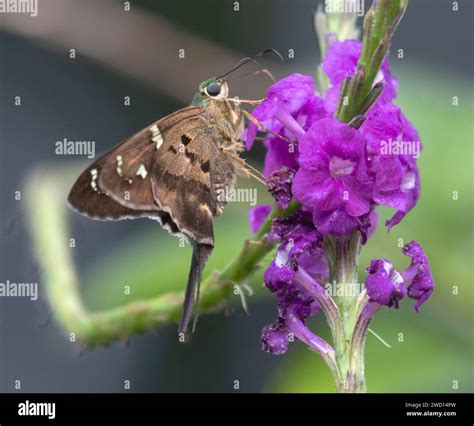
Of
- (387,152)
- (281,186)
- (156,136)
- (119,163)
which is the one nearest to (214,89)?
(156,136)

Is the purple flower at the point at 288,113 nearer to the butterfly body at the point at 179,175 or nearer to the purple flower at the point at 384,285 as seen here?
the butterfly body at the point at 179,175

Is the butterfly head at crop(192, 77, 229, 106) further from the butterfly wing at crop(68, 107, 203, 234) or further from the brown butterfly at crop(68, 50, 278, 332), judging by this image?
the butterfly wing at crop(68, 107, 203, 234)

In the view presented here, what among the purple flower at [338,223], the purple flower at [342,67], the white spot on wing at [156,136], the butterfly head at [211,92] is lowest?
the purple flower at [338,223]

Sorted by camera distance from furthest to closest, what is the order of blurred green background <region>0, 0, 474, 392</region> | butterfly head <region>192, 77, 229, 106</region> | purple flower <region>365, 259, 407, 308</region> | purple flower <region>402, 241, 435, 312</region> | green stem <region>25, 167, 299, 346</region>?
blurred green background <region>0, 0, 474, 392</region> → butterfly head <region>192, 77, 229, 106</region> → green stem <region>25, 167, 299, 346</region> → purple flower <region>402, 241, 435, 312</region> → purple flower <region>365, 259, 407, 308</region>

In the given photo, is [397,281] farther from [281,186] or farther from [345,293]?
[281,186]

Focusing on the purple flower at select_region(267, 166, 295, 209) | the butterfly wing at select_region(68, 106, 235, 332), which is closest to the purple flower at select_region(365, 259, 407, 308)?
the purple flower at select_region(267, 166, 295, 209)

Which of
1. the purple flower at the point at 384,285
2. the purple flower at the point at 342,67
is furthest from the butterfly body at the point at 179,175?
the purple flower at the point at 384,285
